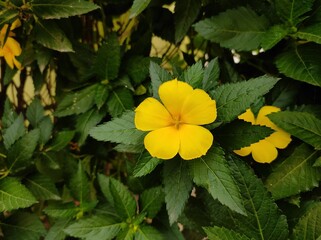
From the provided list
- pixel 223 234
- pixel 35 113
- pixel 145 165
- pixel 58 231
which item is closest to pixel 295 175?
pixel 223 234

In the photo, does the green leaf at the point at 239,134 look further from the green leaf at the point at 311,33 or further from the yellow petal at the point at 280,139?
the green leaf at the point at 311,33

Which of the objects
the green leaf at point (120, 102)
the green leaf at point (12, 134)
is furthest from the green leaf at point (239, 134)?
the green leaf at point (12, 134)

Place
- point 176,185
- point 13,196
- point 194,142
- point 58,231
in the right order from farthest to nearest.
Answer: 1. point 58,231
2. point 13,196
3. point 176,185
4. point 194,142

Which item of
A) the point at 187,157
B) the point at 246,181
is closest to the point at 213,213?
the point at 246,181

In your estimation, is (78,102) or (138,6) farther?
(78,102)

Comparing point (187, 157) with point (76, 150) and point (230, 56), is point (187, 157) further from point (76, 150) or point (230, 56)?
point (76, 150)

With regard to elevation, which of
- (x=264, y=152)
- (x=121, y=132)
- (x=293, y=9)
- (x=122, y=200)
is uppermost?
(x=293, y=9)

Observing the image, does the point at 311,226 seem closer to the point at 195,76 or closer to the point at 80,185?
the point at 195,76

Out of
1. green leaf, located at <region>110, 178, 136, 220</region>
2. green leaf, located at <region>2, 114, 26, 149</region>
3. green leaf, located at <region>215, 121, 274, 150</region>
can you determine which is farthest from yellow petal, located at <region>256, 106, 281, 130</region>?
green leaf, located at <region>2, 114, 26, 149</region>
